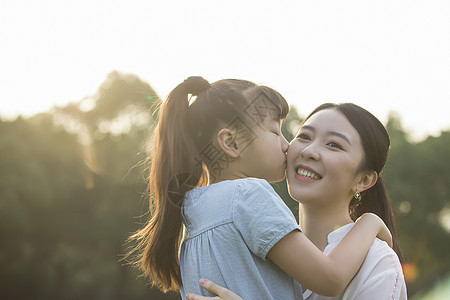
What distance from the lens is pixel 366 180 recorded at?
299 cm

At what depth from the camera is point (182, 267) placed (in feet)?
8.46

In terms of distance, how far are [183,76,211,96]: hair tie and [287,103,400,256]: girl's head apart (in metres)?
0.66

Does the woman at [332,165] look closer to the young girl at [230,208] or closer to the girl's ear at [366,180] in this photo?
the girl's ear at [366,180]

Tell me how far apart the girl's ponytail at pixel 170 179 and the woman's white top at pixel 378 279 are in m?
1.04

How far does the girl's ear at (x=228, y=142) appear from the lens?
8.77 ft

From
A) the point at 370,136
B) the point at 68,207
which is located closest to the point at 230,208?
the point at 370,136

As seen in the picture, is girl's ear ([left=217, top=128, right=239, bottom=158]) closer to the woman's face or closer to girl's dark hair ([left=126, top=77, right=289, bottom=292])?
girl's dark hair ([left=126, top=77, right=289, bottom=292])

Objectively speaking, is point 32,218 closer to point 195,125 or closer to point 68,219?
point 68,219

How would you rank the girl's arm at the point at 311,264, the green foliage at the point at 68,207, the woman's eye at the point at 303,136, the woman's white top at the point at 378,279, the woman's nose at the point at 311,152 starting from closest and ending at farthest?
1. the girl's arm at the point at 311,264
2. the woman's white top at the point at 378,279
3. the woman's nose at the point at 311,152
4. the woman's eye at the point at 303,136
5. the green foliage at the point at 68,207

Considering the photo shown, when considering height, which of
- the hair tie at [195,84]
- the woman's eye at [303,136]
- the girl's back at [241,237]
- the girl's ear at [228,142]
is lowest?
the girl's back at [241,237]

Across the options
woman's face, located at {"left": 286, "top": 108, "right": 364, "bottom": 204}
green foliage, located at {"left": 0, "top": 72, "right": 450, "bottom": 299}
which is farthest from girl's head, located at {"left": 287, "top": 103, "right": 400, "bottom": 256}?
green foliage, located at {"left": 0, "top": 72, "right": 450, "bottom": 299}

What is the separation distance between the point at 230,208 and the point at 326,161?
0.80 meters

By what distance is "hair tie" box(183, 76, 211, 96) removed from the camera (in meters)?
2.82

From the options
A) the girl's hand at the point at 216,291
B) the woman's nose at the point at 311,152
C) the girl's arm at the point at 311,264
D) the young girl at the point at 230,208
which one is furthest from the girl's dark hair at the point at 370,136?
the girl's hand at the point at 216,291
